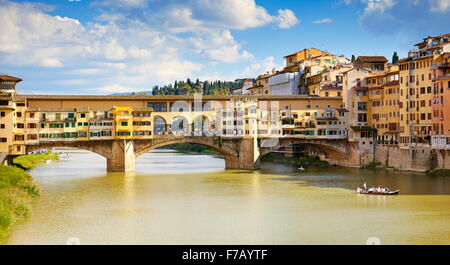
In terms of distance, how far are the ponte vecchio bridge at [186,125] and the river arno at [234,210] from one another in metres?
3.03

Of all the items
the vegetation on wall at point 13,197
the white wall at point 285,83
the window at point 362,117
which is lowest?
the vegetation on wall at point 13,197

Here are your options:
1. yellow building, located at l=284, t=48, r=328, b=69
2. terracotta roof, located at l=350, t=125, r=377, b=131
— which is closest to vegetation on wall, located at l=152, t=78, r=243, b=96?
yellow building, located at l=284, t=48, r=328, b=69

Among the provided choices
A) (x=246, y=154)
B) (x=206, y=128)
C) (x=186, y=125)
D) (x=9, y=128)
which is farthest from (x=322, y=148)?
(x=9, y=128)

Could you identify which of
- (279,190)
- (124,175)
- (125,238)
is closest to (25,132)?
(124,175)

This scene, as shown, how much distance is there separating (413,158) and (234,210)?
872 inches

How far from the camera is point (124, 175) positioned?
45000 mm

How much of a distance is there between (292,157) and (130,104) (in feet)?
63.6

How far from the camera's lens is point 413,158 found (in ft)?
153

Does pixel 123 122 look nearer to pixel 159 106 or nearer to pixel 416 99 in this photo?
pixel 159 106

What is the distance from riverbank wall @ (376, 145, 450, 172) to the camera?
143 ft

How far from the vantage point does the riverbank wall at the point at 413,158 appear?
4359 centimetres

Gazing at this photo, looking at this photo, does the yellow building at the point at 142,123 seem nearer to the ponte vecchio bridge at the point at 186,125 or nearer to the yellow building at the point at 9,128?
the ponte vecchio bridge at the point at 186,125

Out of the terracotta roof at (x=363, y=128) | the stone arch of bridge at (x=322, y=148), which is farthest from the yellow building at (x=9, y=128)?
the terracotta roof at (x=363, y=128)
